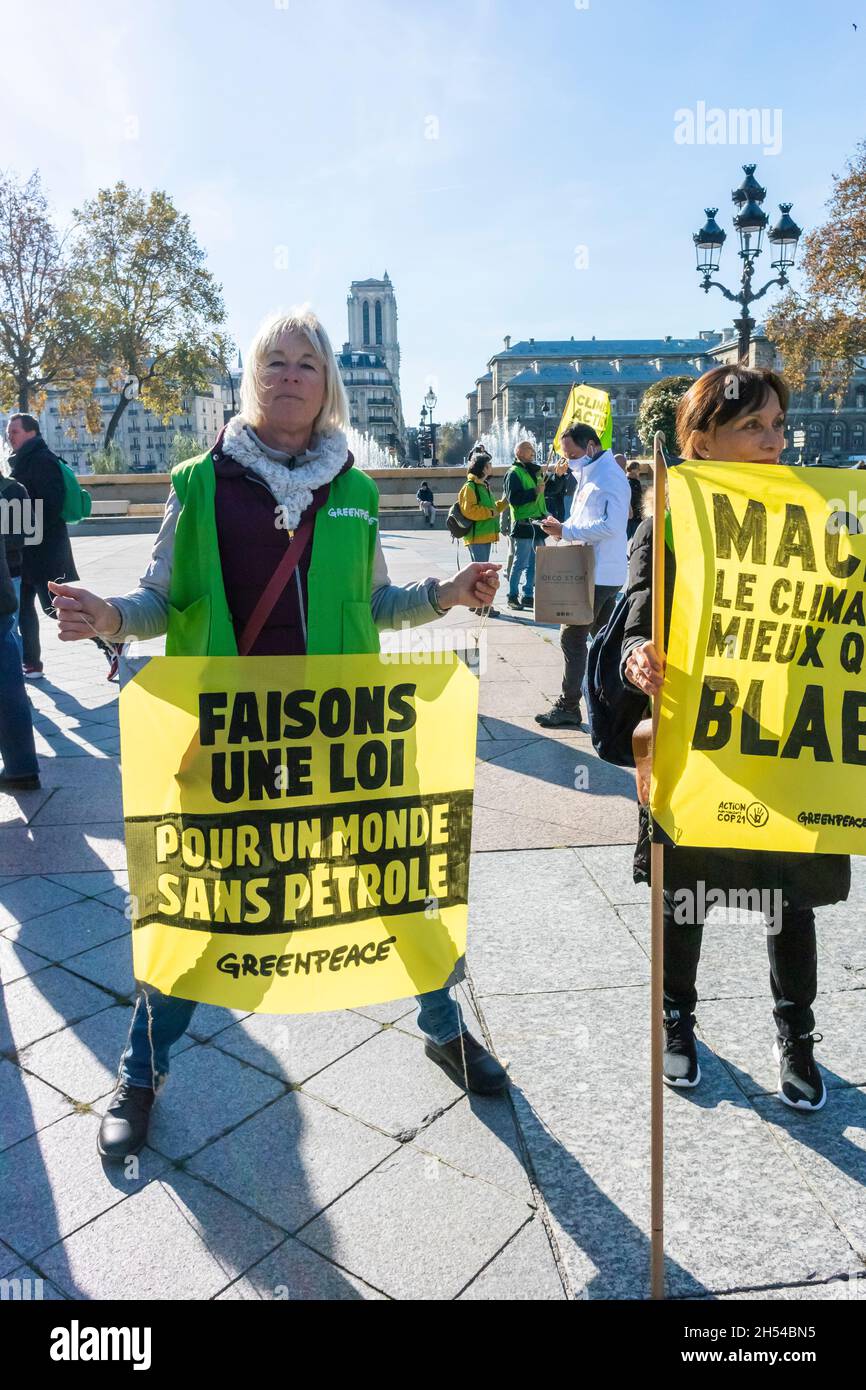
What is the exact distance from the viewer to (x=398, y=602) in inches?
102

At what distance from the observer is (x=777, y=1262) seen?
6.62ft

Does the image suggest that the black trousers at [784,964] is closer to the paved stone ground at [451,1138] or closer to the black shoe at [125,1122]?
the paved stone ground at [451,1138]

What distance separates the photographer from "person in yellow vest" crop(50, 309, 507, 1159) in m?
2.31

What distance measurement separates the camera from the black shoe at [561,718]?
6445 mm

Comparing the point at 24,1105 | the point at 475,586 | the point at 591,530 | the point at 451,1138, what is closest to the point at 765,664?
the point at 475,586

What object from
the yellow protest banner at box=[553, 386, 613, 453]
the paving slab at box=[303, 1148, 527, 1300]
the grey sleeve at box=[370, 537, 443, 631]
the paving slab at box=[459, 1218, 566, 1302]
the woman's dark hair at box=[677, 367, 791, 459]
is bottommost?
the paving slab at box=[459, 1218, 566, 1302]

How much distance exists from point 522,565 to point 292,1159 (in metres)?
9.78

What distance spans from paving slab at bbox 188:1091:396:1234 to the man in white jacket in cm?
402

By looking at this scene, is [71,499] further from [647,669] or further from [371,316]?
[371,316]

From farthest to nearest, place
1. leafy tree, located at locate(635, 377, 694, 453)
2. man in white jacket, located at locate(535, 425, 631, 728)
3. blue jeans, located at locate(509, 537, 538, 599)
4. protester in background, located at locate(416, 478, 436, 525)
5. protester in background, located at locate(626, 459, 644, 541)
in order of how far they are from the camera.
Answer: protester in background, located at locate(416, 478, 436, 525)
blue jeans, located at locate(509, 537, 538, 599)
protester in background, located at locate(626, 459, 644, 541)
man in white jacket, located at locate(535, 425, 631, 728)
leafy tree, located at locate(635, 377, 694, 453)

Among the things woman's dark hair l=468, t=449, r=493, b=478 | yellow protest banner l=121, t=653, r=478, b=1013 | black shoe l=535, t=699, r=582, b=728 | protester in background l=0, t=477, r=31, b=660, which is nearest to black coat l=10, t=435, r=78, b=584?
protester in background l=0, t=477, r=31, b=660
